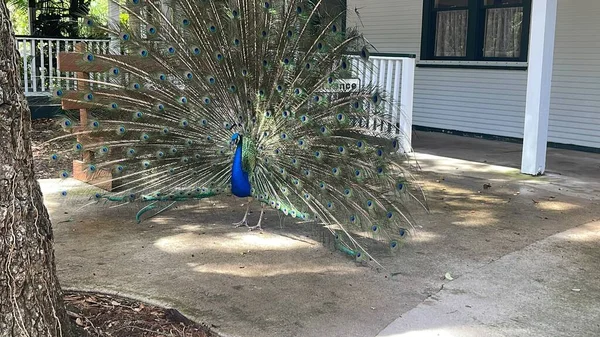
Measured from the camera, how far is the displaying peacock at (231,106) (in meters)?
5.32

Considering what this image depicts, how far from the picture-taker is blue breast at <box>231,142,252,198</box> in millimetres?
5254

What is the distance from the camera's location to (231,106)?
5559mm

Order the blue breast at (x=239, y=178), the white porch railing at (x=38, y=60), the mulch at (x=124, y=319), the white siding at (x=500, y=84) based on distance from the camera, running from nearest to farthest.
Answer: the mulch at (x=124, y=319), the blue breast at (x=239, y=178), the white siding at (x=500, y=84), the white porch railing at (x=38, y=60)

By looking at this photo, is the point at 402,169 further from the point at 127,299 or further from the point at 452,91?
the point at 452,91

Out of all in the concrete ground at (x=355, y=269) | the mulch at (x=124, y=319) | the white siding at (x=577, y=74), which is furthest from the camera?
the white siding at (x=577, y=74)

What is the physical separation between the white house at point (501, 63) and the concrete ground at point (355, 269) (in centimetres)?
244

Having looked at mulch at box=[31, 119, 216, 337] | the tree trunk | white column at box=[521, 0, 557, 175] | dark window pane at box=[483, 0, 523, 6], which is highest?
dark window pane at box=[483, 0, 523, 6]

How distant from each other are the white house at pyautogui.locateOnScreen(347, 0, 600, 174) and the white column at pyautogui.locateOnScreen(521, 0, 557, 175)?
13 mm

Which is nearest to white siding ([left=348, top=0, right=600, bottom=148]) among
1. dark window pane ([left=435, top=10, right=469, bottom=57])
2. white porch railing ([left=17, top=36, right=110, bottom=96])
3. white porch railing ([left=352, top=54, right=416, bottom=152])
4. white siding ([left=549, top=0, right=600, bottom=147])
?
white siding ([left=549, top=0, right=600, bottom=147])

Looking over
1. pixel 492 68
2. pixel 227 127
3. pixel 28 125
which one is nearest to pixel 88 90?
pixel 227 127

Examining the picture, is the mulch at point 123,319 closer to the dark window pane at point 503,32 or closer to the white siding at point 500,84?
the white siding at point 500,84

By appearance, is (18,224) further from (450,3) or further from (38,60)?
(38,60)

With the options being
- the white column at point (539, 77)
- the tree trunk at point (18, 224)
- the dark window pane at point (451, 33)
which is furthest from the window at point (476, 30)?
the tree trunk at point (18, 224)

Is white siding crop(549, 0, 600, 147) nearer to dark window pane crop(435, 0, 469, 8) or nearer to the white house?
the white house
